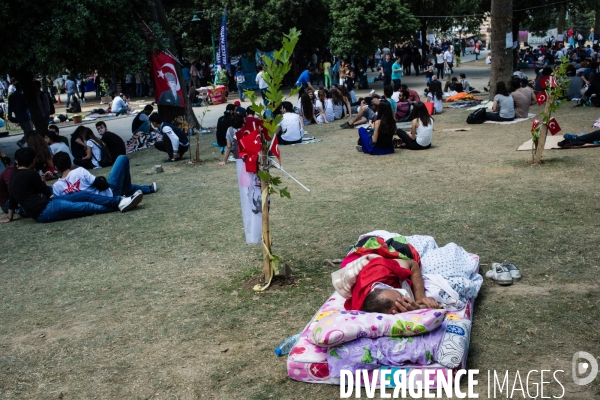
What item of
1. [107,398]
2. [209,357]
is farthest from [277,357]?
[107,398]

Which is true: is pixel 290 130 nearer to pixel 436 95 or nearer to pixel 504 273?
pixel 436 95

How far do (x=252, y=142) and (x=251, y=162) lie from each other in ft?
0.62

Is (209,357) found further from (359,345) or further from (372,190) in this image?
(372,190)

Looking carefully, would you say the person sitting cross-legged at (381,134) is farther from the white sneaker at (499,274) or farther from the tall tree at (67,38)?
the white sneaker at (499,274)

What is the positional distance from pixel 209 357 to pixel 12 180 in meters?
5.74

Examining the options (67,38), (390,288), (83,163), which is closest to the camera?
(390,288)

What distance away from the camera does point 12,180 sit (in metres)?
8.87

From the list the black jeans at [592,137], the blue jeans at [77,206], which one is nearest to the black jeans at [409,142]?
the black jeans at [592,137]

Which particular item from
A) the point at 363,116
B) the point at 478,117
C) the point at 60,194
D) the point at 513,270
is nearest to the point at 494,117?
the point at 478,117

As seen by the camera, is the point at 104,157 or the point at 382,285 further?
the point at 104,157

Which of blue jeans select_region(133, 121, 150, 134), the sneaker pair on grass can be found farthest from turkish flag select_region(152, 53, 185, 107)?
the sneaker pair on grass

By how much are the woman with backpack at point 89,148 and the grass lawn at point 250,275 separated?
2772 millimetres

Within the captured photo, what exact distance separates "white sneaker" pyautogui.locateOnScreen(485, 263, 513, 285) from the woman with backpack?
9477 mm

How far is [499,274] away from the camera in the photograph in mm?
5332
